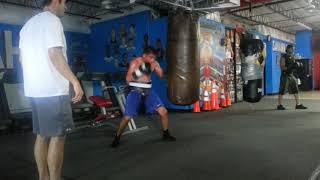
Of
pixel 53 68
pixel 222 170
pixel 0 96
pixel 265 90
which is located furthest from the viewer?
pixel 265 90

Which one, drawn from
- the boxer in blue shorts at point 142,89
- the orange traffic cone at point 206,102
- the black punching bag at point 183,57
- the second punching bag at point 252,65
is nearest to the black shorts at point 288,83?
the second punching bag at point 252,65

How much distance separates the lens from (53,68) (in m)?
2.42

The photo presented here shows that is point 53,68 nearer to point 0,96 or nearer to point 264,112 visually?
point 0,96

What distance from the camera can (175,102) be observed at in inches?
161

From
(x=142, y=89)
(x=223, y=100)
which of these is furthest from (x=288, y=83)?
(x=142, y=89)

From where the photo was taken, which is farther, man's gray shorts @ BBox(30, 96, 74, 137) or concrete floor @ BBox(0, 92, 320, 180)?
concrete floor @ BBox(0, 92, 320, 180)

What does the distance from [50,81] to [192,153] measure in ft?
7.33

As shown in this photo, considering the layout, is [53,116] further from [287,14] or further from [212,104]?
[287,14]

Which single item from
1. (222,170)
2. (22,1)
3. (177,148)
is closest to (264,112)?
(177,148)

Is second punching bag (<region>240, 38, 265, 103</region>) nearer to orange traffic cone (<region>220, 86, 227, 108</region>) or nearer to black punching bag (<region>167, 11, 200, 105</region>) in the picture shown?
orange traffic cone (<region>220, 86, 227, 108</region>)

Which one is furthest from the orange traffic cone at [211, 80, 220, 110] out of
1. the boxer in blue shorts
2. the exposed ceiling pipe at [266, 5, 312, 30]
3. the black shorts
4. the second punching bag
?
the boxer in blue shorts

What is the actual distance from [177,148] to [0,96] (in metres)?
3.85

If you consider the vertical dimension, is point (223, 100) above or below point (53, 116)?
below

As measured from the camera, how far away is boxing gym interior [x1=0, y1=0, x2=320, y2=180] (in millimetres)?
3576
